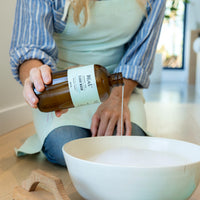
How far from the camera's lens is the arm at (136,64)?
3.93 ft

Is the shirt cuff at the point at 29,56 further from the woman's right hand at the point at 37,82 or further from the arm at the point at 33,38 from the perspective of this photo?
the woman's right hand at the point at 37,82

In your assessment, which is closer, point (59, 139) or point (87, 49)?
point (59, 139)

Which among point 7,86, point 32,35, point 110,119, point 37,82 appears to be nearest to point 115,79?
point 37,82

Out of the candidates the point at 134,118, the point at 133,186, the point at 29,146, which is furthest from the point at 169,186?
the point at 29,146

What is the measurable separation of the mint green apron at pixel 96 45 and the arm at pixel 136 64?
1.5 inches

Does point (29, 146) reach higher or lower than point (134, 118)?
lower

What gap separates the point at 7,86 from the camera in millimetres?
1899

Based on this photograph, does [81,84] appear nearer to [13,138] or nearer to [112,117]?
[112,117]

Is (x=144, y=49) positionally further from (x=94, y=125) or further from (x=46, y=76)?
(x=46, y=76)

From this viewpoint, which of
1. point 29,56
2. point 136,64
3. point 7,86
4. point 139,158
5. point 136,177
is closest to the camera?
point 136,177

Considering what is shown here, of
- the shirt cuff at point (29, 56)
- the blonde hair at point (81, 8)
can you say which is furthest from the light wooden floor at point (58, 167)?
the blonde hair at point (81, 8)

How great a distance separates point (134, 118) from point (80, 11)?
0.46 m

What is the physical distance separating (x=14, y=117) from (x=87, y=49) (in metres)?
0.78

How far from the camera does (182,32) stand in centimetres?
621
